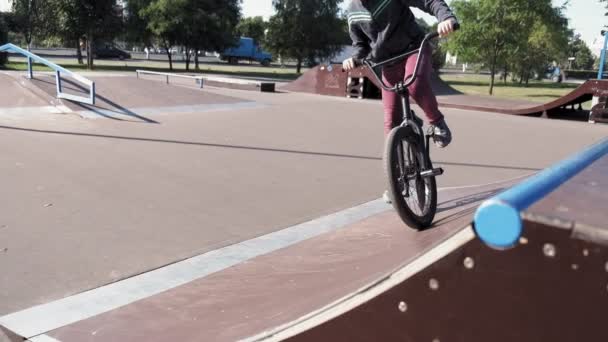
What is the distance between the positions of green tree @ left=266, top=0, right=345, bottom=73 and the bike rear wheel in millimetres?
41805

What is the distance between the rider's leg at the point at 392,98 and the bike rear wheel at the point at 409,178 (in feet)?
1.29

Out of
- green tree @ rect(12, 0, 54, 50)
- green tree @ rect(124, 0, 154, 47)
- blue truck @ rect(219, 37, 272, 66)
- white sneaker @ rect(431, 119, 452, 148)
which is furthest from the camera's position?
blue truck @ rect(219, 37, 272, 66)

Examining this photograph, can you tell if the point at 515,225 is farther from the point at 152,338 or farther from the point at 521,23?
the point at 521,23

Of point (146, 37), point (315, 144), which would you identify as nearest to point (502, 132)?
point (315, 144)

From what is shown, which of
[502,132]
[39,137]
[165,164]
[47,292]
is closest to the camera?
[47,292]

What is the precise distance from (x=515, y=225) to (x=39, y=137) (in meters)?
8.36

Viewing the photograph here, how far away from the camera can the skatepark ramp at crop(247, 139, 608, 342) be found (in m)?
1.43

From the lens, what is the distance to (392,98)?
4141 mm

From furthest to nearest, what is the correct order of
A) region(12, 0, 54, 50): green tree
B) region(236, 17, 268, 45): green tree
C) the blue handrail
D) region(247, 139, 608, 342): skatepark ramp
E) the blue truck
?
region(236, 17, 268, 45): green tree
the blue truck
region(12, 0, 54, 50): green tree
region(247, 139, 608, 342): skatepark ramp
the blue handrail

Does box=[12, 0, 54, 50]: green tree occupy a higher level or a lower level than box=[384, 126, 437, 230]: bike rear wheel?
higher

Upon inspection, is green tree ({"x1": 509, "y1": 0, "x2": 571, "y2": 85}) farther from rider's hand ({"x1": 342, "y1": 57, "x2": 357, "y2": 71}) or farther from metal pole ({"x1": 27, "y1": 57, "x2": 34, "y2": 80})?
rider's hand ({"x1": 342, "y1": 57, "x2": 357, "y2": 71})

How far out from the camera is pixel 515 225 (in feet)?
3.60

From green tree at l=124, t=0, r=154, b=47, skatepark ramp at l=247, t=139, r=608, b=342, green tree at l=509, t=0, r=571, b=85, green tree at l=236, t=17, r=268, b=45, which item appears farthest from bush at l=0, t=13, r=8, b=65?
green tree at l=236, t=17, r=268, b=45

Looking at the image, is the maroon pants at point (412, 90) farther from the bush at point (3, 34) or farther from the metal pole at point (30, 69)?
the bush at point (3, 34)
